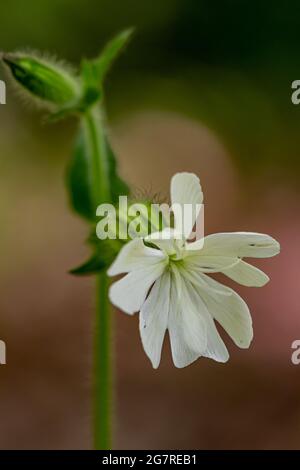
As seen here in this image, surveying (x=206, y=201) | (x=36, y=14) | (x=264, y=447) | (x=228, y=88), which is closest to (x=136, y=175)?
(x=206, y=201)

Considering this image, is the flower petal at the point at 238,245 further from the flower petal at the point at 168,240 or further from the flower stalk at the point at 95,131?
the flower stalk at the point at 95,131

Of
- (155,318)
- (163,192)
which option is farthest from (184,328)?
(163,192)

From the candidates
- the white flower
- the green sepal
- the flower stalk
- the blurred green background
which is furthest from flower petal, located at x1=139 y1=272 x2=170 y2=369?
the blurred green background

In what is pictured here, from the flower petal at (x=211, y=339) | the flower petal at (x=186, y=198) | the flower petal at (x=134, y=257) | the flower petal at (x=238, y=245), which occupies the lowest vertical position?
the flower petal at (x=211, y=339)

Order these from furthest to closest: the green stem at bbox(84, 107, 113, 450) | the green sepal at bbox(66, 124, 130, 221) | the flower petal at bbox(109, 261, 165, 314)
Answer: the green sepal at bbox(66, 124, 130, 221), the green stem at bbox(84, 107, 113, 450), the flower petal at bbox(109, 261, 165, 314)

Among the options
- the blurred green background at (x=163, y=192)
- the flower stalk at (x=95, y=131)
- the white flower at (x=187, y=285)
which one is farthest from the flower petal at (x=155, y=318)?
the blurred green background at (x=163, y=192)

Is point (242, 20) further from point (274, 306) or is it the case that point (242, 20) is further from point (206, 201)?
point (274, 306)

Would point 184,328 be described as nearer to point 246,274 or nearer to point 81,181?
point 246,274

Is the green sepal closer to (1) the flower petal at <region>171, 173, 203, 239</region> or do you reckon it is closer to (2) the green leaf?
(2) the green leaf
